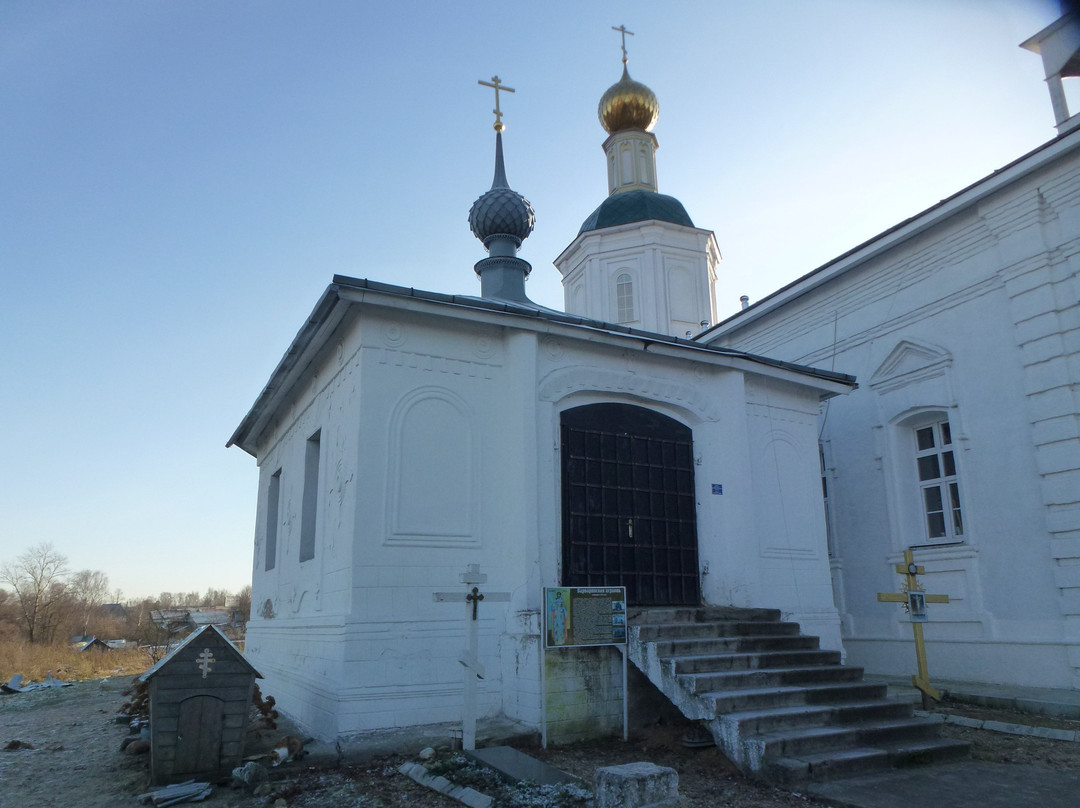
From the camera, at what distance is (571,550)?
857cm

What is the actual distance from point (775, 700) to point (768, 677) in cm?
42

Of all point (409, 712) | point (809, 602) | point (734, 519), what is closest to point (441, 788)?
point (409, 712)

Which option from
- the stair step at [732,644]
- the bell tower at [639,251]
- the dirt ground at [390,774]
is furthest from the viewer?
the bell tower at [639,251]

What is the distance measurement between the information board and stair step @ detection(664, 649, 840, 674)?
64cm

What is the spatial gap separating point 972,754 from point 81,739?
29.6 feet

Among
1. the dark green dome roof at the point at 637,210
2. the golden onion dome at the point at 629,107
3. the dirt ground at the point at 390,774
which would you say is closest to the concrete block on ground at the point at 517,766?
the dirt ground at the point at 390,774

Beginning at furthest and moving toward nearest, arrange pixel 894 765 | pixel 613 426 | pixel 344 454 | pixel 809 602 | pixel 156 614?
pixel 156 614, pixel 809 602, pixel 613 426, pixel 344 454, pixel 894 765

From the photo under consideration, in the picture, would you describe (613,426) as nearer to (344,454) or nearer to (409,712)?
(344,454)

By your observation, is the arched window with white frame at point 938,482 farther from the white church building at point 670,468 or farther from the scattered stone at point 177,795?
the scattered stone at point 177,795

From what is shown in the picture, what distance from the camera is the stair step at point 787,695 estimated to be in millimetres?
6617

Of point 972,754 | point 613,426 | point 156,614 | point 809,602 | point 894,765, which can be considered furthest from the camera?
point 156,614

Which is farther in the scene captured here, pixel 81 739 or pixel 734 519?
pixel 734 519

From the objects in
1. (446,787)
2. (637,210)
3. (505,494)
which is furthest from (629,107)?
(446,787)

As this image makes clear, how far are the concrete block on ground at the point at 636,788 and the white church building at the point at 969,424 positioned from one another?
7.17 m
